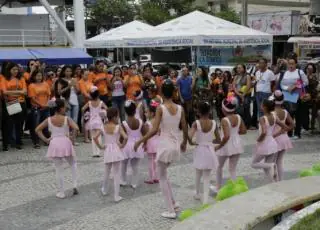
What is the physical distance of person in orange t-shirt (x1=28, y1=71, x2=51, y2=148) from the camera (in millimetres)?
10914

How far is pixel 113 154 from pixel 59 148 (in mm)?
792

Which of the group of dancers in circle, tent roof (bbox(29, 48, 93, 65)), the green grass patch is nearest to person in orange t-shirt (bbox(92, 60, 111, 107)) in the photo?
tent roof (bbox(29, 48, 93, 65))

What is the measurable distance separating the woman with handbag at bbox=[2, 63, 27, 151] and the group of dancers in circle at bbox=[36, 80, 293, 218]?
3501 millimetres

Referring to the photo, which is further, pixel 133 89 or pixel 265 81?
pixel 133 89

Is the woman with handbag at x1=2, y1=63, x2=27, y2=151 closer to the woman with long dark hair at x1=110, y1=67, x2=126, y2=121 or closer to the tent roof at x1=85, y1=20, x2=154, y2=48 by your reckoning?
the woman with long dark hair at x1=110, y1=67, x2=126, y2=121

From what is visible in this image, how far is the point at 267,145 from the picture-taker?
7.24 meters

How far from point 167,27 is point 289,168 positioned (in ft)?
25.6

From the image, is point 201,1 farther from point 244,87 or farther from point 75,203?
point 75,203

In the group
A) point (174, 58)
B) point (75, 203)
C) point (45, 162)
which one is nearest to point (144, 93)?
point (45, 162)

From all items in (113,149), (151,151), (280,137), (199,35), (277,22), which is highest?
(277,22)

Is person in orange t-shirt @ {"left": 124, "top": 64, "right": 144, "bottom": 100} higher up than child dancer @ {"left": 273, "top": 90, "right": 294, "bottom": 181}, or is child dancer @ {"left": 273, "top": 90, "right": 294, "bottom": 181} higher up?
person in orange t-shirt @ {"left": 124, "top": 64, "right": 144, "bottom": 100}

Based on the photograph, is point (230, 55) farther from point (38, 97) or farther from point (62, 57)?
point (38, 97)

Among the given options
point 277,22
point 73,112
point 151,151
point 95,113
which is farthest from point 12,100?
point 277,22

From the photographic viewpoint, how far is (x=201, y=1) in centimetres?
5728
